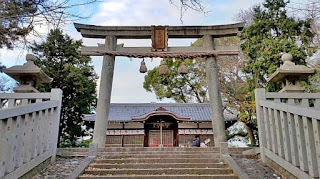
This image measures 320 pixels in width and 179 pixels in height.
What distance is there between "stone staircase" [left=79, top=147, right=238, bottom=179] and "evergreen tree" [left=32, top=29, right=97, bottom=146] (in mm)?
10414

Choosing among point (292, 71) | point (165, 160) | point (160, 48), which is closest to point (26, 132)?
point (165, 160)

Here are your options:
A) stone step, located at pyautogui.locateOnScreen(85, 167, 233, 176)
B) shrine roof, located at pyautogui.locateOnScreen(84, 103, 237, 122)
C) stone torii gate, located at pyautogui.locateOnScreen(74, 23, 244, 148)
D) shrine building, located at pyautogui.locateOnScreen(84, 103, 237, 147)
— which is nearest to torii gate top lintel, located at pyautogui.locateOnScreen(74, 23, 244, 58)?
stone torii gate, located at pyautogui.locateOnScreen(74, 23, 244, 148)

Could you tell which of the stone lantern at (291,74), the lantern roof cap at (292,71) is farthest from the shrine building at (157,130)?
the lantern roof cap at (292,71)

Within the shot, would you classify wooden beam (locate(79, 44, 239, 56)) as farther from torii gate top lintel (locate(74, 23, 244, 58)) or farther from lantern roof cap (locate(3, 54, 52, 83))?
lantern roof cap (locate(3, 54, 52, 83))

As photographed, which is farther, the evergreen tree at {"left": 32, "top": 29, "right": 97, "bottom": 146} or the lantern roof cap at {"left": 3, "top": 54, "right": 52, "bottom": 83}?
the evergreen tree at {"left": 32, "top": 29, "right": 97, "bottom": 146}

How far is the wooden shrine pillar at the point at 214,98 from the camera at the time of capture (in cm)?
662

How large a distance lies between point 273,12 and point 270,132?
827cm

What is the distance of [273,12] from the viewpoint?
10.6 meters

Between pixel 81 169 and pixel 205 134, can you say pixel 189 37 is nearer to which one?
pixel 81 169

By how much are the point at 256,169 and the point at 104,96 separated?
431 cm

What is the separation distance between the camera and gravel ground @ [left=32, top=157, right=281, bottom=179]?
3763 mm

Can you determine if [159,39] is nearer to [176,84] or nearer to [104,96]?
[104,96]

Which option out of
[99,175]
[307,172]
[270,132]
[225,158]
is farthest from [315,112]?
[99,175]

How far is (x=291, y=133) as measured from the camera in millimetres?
3291
